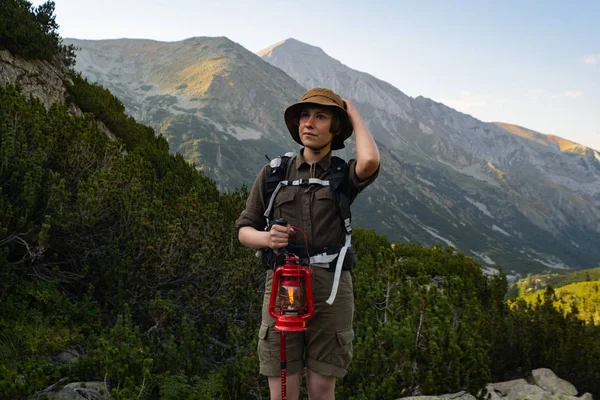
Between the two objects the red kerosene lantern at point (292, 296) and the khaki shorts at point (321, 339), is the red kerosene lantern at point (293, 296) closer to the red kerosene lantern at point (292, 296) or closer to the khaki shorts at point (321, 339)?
the red kerosene lantern at point (292, 296)

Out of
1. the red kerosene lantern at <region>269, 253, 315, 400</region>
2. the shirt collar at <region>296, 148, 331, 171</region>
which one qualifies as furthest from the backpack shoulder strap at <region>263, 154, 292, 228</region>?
the red kerosene lantern at <region>269, 253, 315, 400</region>

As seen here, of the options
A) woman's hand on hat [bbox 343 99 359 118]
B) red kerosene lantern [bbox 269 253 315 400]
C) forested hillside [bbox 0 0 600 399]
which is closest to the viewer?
red kerosene lantern [bbox 269 253 315 400]

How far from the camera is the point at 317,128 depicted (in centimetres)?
289

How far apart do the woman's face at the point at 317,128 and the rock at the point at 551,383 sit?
686 centimetres

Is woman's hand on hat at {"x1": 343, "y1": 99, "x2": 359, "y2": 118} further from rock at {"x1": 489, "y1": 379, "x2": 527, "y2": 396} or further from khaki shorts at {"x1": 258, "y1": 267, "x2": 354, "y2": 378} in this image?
rock at {"x1": 489, "y1": 379, "x2": 527, "y2": 396}

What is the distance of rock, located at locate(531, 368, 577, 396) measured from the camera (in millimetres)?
7300

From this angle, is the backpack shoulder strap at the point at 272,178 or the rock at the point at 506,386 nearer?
the backpack shoulder strap at the point at 272,178

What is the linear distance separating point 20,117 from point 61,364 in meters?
3.52

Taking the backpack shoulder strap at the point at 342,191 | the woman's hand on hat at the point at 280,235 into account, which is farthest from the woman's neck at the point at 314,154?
the woman's hand on hat at the point at 280,235

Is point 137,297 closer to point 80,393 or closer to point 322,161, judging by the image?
point 80,393

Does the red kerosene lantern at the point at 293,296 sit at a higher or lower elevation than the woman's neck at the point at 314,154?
lower

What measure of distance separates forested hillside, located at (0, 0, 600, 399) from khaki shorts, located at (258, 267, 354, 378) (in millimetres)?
1693

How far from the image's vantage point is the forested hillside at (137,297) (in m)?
4.39

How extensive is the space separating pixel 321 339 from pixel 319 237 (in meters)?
0.65
